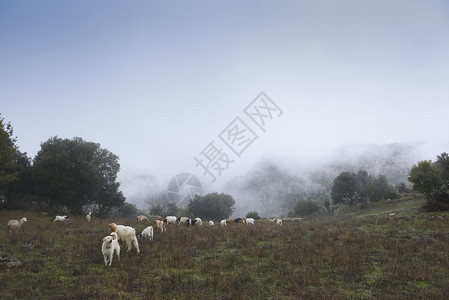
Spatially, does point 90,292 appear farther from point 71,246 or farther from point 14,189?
point 14,189

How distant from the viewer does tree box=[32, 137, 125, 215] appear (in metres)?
32.1

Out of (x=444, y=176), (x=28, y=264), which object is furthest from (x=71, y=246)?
(x=444, y=176)

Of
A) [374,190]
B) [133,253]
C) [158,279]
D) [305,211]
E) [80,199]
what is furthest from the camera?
[305,211]

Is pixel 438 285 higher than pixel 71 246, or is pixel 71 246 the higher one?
pixel 71 246

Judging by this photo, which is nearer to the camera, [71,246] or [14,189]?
[71,246]

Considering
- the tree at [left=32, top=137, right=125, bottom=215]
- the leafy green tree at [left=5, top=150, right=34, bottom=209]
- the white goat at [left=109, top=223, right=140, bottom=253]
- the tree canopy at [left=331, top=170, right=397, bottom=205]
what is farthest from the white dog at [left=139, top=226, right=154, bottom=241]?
the tree canopy at [left=331, top=170, right=397, bottom=205]

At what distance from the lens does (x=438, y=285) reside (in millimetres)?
6605

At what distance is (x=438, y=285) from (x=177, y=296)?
7.33 m

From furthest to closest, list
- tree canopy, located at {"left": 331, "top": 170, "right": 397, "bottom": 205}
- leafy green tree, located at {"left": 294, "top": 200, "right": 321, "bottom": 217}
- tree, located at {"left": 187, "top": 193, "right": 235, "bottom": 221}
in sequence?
1. leafy green tree, located at {"left": 294, "top": 200, "right": 321, "bottom": 217}
2. tree, located at {"left": 187, "top": 193, "right": 235, "bottom": 221}
3. tree canopy, located at {"left": 331, "top": 170, "right": 397, "bottom": 205}

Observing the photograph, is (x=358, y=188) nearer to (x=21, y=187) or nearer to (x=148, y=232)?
(x=148, y=232)

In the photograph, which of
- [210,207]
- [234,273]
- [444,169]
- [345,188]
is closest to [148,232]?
[234,273]

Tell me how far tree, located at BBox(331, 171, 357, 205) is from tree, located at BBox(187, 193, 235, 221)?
33806 mm

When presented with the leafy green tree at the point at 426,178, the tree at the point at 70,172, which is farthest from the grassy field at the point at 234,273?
the tree at the point at 70,172

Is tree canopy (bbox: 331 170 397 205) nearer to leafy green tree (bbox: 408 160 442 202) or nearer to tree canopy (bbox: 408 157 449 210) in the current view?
tree canopy (bbox: 408 157 449 210)
